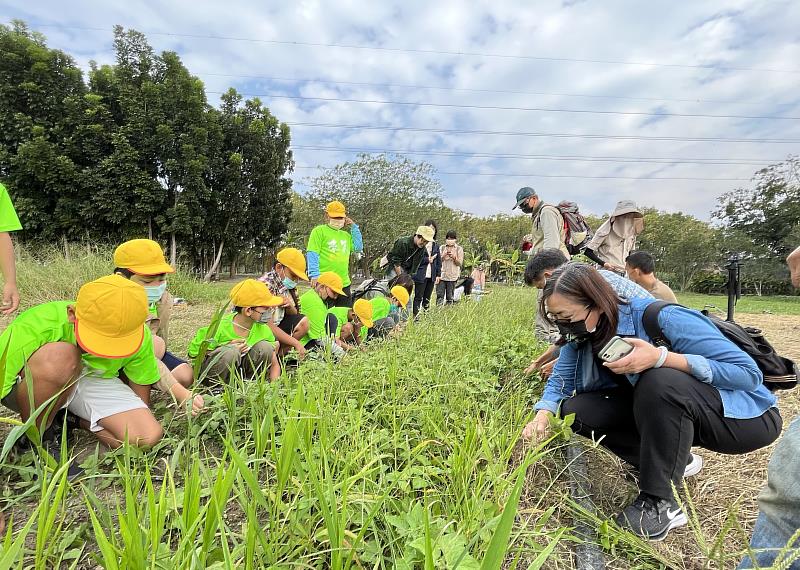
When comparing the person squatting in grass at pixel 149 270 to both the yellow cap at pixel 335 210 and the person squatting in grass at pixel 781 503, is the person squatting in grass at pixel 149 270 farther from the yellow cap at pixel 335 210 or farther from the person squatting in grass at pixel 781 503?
the person squatting in grass at pixel 781 503

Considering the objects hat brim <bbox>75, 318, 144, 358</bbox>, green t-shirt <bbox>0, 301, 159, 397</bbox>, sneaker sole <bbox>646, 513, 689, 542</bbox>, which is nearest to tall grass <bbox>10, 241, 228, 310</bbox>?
green t-shirt <bbox>0, 301, 159, 397</bbox>

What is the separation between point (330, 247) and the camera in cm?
441

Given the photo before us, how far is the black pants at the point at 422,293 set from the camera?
240 inches

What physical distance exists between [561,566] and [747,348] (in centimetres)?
113

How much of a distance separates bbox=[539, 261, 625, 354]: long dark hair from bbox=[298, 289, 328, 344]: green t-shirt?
2.38 meters

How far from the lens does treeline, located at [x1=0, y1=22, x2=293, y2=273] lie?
11820 millimetres

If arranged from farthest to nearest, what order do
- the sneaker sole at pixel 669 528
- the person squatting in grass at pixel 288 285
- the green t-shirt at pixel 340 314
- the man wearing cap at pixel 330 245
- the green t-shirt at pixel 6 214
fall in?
the man wearing cap at pixel 330 245 → the green t-shirt at pixel 340 314 → the person squatting in grass at pixel 288 285 → the green t-shirt at pixel 6 214 → the sneaker sole at pixel 669 528

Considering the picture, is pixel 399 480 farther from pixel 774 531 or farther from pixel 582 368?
pixel 582 368

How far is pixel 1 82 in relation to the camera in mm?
11578

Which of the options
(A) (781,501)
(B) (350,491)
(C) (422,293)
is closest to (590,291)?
(A) (781,501)

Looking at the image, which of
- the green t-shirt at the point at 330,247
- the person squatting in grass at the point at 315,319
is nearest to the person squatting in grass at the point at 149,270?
the person squatting in grass at the point at 315,319

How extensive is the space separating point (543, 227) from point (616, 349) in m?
2.57

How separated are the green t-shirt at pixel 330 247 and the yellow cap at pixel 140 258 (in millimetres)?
2001

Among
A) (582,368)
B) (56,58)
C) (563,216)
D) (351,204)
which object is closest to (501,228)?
(351,204)
